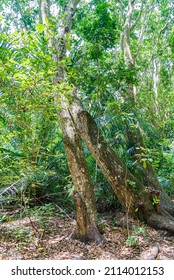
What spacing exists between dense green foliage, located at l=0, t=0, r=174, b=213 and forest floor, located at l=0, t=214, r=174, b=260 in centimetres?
55

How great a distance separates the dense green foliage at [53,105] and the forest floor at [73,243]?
0.55 metres

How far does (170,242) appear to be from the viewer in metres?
4.05

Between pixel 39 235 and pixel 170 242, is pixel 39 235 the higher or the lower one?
the higher one

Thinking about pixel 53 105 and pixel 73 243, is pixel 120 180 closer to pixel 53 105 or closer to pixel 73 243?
pixel 73 243

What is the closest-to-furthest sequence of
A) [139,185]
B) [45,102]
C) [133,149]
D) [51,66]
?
[51,66], [45,102], [139,185], [133,149]

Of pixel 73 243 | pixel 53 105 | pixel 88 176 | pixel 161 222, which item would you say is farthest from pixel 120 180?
pixel 53 105

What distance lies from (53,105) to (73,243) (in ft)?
6.68

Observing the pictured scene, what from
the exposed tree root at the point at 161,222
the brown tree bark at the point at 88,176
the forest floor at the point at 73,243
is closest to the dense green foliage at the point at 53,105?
the brown tree bark at the point at 88,176

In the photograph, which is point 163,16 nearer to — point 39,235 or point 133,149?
point 133,149

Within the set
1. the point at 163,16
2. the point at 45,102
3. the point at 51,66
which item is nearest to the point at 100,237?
the point at 45,102

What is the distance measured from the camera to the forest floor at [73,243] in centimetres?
336

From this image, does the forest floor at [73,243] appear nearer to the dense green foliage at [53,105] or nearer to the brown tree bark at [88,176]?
the brown tree bark at [88,176]

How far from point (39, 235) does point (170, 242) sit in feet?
7.03

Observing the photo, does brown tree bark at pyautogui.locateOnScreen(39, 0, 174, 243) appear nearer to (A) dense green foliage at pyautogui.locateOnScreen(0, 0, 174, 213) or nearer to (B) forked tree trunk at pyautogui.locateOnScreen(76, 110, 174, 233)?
(B) forked tree trunk at pyautogui.locateOnScreen(76, 110, 174, 233)
